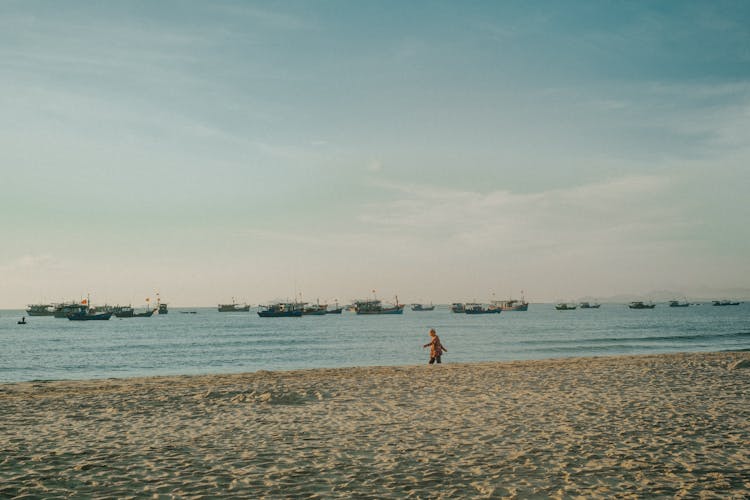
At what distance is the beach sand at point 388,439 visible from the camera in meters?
7.62

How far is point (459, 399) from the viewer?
15258mm

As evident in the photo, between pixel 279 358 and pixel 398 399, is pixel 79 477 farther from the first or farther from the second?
pixel 279 358

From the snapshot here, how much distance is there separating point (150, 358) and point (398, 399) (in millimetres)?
37670

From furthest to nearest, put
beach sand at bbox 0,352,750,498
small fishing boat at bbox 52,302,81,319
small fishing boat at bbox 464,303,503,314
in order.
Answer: small fishing boat at bbox 464,303,503,314 < small fishing boat at bbox 52,302,81,319 < beach sand at bbox 0,352,750,498

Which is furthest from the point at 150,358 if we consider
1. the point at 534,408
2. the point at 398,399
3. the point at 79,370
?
the point at 534,408

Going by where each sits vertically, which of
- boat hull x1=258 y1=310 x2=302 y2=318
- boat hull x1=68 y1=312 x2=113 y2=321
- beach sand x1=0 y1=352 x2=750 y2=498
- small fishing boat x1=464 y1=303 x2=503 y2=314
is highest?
beach sand x1=0 y1=352 x2=750 y2=498

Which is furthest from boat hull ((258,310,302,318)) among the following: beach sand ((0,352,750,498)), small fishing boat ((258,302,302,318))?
beach sand ((0,352,750,498))

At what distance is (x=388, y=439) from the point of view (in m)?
10.5

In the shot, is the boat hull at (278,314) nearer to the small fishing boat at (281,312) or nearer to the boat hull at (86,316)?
the small fishing boat at (281,312)

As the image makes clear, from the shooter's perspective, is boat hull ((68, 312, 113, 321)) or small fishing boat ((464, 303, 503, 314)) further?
small fishing boat ((464, 303, 503, 314))

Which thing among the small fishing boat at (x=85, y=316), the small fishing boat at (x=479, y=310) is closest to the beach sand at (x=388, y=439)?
the small fishing boat at (x=85, y=316)

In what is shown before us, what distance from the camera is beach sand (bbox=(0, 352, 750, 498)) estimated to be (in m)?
7.62

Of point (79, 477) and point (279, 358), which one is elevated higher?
point (79, 477)

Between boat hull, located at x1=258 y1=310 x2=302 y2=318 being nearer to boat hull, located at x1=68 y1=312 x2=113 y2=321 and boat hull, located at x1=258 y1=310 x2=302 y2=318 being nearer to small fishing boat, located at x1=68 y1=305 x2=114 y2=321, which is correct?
A: small fishing boat, located at x1=68 y1=305 x2=114 y2=321
